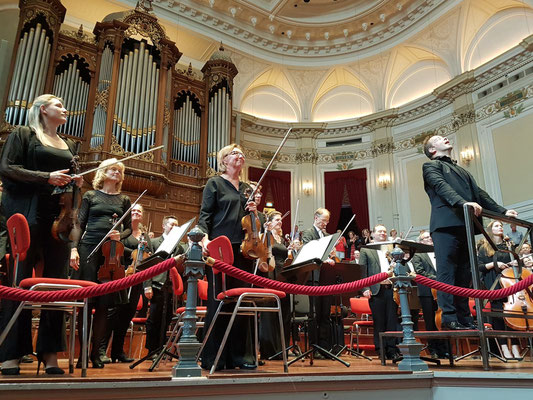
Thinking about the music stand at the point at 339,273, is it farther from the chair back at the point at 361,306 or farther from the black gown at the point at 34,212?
the black gown at the point at 34,212

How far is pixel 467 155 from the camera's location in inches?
376

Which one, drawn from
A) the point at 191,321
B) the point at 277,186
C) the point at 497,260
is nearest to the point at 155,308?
the point at 191,321

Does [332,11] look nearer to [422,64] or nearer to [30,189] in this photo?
[422,64]

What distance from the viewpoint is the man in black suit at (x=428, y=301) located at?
3732 mm

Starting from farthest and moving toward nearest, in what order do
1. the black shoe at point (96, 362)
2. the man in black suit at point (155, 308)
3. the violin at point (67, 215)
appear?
the man in black suit at point (155, 308) → the black shoe at point (96, 362) → the violin at point (67, 215)

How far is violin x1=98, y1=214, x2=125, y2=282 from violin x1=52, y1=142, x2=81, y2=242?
662 millimetres

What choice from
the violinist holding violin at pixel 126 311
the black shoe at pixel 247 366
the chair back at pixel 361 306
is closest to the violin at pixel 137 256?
the violinist holding violin at pixel 126 311

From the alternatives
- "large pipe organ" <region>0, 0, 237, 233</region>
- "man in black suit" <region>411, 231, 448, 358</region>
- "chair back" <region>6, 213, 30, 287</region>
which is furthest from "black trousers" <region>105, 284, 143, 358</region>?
"large pipe organ" <region>0, 0, 237, 233</region>

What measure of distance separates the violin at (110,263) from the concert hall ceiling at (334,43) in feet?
26.9

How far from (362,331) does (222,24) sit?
8.06 metres

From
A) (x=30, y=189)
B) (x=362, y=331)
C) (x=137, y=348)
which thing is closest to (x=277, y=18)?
(x=362, y=331)

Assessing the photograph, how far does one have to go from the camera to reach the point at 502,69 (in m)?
9.18

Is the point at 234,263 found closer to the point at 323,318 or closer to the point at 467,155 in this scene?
the point at 323,318

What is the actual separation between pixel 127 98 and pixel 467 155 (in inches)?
289
